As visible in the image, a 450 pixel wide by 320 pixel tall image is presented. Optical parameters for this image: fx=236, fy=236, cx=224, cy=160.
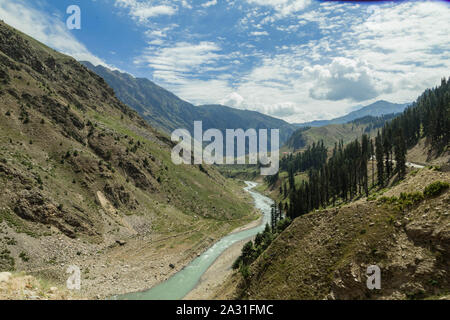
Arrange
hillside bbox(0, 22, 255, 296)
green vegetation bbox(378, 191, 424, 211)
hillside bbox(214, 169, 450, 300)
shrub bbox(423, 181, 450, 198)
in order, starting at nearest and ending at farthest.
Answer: hillside bbox(214, 169, 450, 300), shrub bbox(423, 181, 450, 198), green vegetation bbox(378, 191, 424, 211), hillside bbox(0, 22, 255, 296)

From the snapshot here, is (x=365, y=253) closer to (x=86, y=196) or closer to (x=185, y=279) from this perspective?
(x=185, y=279)

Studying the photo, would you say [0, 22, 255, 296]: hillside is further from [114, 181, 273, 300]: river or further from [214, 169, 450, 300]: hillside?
[214, 169, 450, 300]: hillside

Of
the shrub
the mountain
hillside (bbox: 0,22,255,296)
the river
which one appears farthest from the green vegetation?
hillside (bbox: 0,22,255,296)

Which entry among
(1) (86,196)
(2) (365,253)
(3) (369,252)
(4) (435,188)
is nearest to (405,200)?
(4) (435,188)

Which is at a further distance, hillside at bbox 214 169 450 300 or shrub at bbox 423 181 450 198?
shrub at bbox 423 181 450 198

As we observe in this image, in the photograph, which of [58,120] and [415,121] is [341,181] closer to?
[415,121]

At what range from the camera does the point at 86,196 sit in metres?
63.8

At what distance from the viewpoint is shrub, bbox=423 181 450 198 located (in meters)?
21.6

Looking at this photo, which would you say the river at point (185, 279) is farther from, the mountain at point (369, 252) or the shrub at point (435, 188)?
the shrub at point (435, 188)

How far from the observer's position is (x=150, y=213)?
77.2 m

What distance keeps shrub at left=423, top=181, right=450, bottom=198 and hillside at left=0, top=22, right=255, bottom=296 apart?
156 ft

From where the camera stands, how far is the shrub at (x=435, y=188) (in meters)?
21.6

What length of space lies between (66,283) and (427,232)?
2082 inches

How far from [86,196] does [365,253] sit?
65.6 metres
